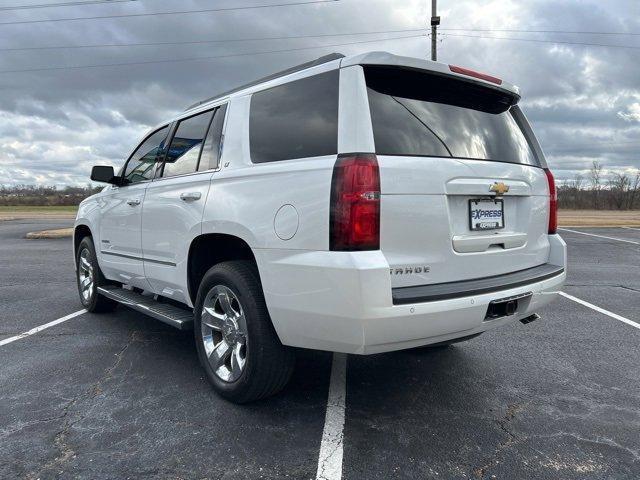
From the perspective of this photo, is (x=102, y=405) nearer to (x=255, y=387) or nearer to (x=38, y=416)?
(x=38, y=416)

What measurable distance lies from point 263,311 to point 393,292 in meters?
0.83

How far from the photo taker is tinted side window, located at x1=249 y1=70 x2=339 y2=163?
2.66 meters

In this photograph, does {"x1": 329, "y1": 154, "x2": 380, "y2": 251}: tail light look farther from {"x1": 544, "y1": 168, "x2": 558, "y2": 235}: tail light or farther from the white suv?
{"x1": 544, "y1": 168, "x2": 558, "y2": 235}: tail light

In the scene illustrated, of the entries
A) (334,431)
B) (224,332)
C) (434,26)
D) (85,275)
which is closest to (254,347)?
(224,332)

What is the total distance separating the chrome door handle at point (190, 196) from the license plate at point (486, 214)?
182 cm

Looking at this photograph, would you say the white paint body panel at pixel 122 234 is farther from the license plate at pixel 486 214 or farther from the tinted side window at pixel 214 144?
the license plate at pixel 486 214

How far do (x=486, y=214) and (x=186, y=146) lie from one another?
2367mm

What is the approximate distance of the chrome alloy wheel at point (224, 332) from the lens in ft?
10.2

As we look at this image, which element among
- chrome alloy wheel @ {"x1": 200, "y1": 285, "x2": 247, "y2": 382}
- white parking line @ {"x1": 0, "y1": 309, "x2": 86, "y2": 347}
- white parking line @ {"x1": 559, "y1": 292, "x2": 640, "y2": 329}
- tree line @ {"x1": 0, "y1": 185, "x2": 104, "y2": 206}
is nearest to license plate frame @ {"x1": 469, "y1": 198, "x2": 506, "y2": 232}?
chrome alloy wheel @ {"x1": 200, "y1": 285, "x2": 247, "y2": 382}

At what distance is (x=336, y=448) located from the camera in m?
2.62

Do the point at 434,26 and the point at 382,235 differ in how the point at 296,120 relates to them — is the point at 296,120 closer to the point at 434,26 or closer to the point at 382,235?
the point at 382,235

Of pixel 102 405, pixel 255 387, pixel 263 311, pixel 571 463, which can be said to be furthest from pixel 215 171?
pixel 571 463

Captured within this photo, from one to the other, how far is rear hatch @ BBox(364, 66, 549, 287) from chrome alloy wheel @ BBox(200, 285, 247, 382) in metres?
1.17

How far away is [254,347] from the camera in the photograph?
287 cm
